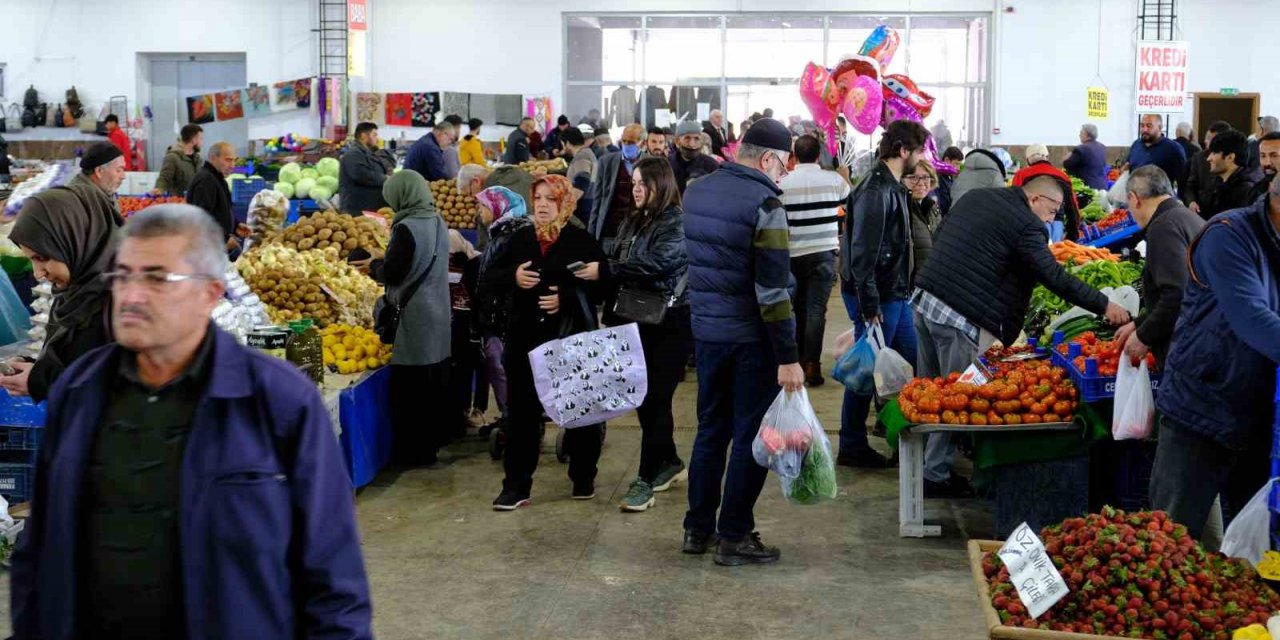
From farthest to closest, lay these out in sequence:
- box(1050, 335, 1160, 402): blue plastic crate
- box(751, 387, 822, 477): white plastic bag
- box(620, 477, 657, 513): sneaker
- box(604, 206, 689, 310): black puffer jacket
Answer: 1. box(620, 477, 657, 513): sneaker
2. box(604, 206, 689, 310): black puffer jacket
3. box(1050, 335, 1160, 402): blue plastic crate
4. box(751, 387, 822, 477): white plastic bag

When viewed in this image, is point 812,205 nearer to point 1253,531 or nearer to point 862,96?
point 862,96

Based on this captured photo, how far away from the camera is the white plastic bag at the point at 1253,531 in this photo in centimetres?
379

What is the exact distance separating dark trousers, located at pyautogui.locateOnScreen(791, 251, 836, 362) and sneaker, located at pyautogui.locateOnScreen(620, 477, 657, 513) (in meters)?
2.28

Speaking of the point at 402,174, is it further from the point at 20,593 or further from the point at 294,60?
the point at 294,60

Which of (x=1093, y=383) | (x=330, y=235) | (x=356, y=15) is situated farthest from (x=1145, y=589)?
(x=356, y=15)

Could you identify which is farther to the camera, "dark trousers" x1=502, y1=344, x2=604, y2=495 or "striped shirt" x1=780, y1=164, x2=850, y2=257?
"striped shirt" x1=780, y1=164, x2=850, y2=257

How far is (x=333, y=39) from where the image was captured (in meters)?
22.3

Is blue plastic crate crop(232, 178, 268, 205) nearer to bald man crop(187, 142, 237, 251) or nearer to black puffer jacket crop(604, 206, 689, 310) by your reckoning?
bald man crop(187, 142, 237, 251)

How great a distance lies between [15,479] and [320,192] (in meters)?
8.30

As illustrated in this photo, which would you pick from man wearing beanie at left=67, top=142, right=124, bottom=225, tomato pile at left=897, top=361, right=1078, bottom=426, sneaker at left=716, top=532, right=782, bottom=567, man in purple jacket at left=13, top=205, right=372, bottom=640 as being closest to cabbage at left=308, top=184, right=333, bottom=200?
man wearing beanie at left=67, top=142, right=124, bottom=225

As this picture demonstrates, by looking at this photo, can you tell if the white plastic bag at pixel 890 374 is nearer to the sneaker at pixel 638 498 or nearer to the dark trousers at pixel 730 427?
the dark trousers at pixel 730 427

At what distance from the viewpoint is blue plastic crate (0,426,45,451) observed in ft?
18.8

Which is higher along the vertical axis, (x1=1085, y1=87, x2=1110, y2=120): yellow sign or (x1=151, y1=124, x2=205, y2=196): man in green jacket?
(x1=1085, y1=87, x2=1110, y2=120): yellow sign

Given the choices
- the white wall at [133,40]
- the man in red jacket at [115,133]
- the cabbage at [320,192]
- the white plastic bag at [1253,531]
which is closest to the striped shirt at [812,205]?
the white plastic bag at [1253,531]
